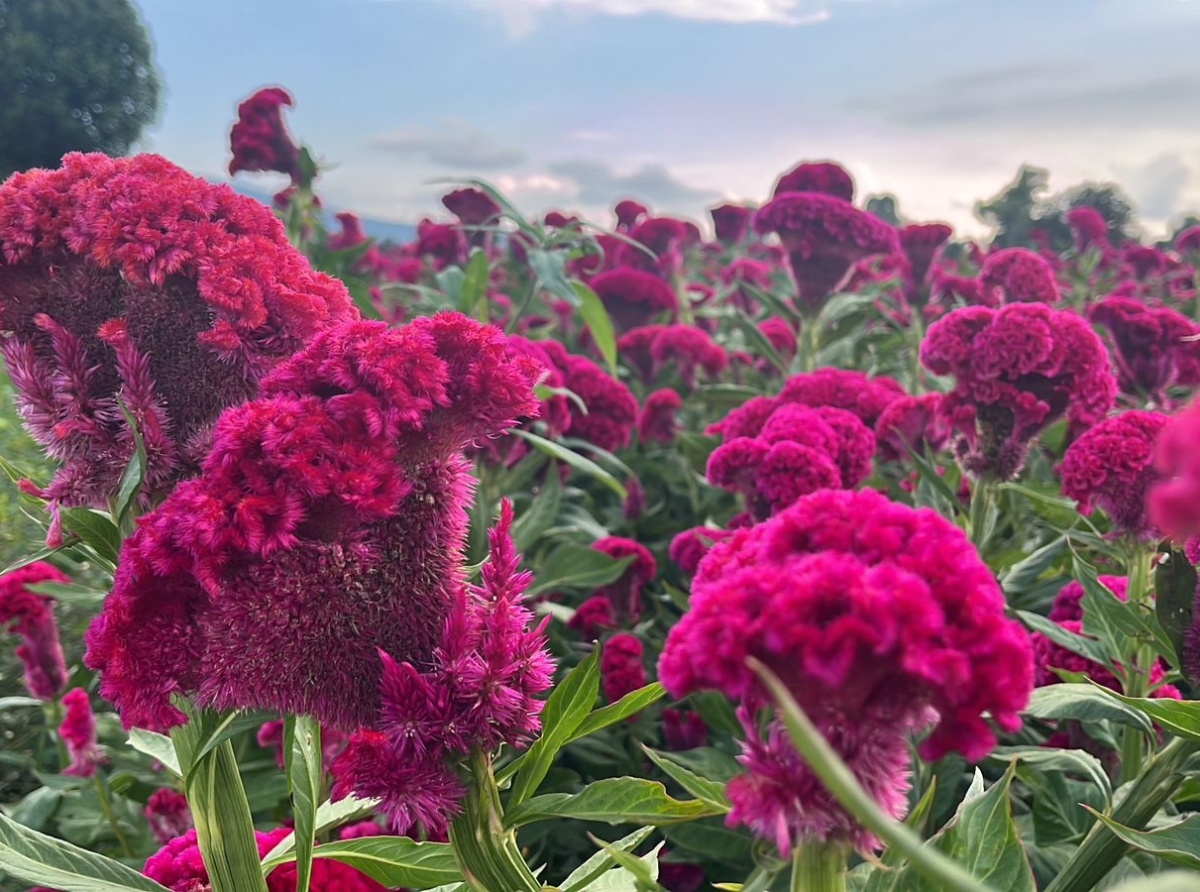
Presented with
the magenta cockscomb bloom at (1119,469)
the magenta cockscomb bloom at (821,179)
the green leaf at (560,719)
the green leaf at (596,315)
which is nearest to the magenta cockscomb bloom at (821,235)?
the magenta cockscomb bloom at (821,179)

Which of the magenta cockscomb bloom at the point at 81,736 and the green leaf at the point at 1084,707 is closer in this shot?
the green leaf at the point at 1084,707

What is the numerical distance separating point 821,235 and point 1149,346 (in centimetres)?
123

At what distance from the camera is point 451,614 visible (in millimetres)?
907

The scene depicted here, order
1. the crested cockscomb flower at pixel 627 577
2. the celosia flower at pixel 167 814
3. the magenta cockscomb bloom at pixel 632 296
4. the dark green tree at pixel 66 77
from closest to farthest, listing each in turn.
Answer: the celosia flower at pixel 167 814 → the crested cockscomb flower at pixel 627 577 → the magenta cockscomb bloom at pixel 632 296 → the dark green tree at pixel 66 77

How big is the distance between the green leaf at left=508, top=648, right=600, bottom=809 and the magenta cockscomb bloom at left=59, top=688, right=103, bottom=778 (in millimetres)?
1828

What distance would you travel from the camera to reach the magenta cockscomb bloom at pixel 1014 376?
1.94 meters

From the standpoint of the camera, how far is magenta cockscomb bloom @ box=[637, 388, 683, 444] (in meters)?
3.34

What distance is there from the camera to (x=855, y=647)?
1.85ft

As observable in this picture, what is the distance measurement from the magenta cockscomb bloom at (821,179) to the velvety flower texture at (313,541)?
11.4 feet

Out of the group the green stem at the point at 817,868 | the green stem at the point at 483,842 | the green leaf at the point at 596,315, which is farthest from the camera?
the green leaf at the point at 596,315

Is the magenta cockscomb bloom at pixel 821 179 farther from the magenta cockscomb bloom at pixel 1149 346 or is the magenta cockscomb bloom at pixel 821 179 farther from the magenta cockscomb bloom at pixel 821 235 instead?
the magenta cockscomb bloom at pixel 1149 346

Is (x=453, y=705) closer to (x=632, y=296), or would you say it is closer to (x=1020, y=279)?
(x=1020, y=279)

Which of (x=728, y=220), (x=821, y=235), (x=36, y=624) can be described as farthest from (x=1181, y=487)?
(x=728, y=220)

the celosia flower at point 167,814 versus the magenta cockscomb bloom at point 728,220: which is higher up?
the magenta cockscomb bloom at point 728,220
